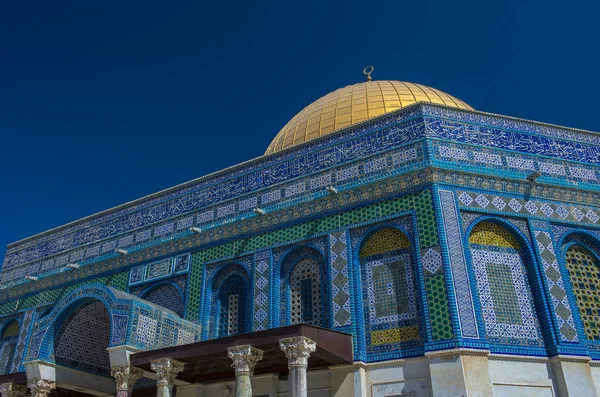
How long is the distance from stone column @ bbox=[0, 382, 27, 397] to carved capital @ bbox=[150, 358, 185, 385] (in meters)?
4.63

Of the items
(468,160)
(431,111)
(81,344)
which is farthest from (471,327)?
(81,344)

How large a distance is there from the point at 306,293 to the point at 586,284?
18.7 feet

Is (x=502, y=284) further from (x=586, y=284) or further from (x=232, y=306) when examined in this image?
(x=232, y=306)

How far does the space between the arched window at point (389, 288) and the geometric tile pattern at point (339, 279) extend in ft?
1.16

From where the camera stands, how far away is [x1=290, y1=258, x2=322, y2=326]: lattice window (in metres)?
11.8

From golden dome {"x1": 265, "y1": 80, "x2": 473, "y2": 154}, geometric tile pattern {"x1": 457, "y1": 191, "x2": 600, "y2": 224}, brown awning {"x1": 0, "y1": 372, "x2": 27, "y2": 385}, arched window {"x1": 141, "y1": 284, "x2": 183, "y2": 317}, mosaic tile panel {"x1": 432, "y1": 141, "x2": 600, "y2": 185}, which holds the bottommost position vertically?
brown awning {"x1": 0, "y1": 372, "x2": 27, "y2": 385}

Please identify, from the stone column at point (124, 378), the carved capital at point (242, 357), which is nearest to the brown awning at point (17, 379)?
the stone column at point (124, 378)

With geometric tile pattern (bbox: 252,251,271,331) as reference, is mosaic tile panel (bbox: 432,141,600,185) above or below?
above

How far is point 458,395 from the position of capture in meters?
9.28

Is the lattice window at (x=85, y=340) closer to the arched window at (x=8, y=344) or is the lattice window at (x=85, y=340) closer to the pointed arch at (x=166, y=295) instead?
the pointed arch at (x=166, y=295)

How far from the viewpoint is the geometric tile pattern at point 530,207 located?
446 inches

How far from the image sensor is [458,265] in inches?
410

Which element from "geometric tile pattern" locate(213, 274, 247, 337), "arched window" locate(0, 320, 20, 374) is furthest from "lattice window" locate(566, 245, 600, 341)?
"arched window" locate(0, 320, 20, 374)

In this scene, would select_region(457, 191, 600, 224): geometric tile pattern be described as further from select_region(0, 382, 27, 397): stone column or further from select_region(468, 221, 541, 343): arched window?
select_region(0, 382, 27, 397): stone column
